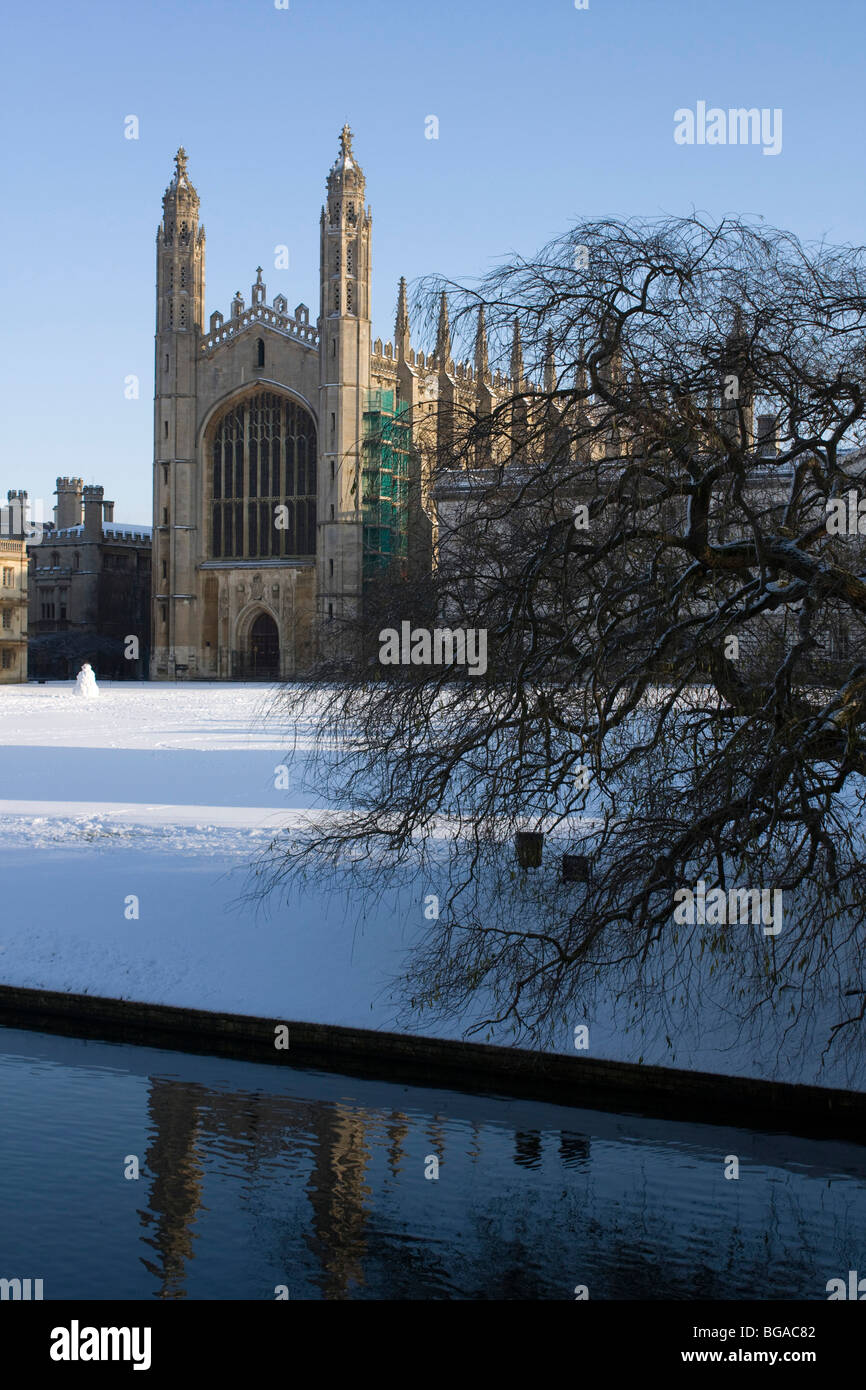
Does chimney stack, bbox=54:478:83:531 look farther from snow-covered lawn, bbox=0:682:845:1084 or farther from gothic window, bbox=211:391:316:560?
snow-covered lawn, bbox=0:682:845:1084

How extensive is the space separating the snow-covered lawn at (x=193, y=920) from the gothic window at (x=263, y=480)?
43.9 metres

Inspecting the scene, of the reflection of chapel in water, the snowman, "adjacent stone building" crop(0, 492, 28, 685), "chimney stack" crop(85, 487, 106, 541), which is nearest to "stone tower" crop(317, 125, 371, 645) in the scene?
"adjacent stone building" crop(0, 492, 28, 685)

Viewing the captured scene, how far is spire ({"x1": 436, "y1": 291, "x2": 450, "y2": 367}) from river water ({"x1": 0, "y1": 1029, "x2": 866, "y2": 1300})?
18.6 ft

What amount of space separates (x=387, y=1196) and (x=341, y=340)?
2178 inches

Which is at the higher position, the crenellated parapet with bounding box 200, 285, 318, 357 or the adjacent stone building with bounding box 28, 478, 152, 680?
the crenellated parapet with bounding box 200, 285, 318, 357

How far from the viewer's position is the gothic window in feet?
212

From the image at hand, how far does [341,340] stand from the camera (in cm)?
6166

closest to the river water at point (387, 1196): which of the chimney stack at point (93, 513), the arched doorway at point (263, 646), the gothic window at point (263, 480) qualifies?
the gothic window at point (263, 480)

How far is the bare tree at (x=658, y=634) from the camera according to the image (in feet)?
31.1

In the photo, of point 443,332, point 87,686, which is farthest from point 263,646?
point 443,332

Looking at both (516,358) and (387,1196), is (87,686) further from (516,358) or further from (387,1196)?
(387,1196)
